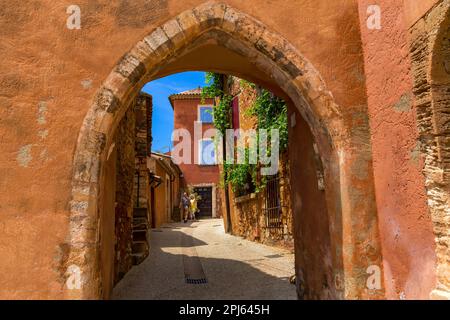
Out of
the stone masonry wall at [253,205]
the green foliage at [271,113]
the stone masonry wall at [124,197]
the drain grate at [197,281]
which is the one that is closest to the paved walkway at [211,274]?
the drain grate at [197,281]

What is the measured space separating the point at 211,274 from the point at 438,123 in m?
4.46

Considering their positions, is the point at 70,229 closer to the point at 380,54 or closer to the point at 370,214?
the point at 370,214

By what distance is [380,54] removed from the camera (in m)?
3.17

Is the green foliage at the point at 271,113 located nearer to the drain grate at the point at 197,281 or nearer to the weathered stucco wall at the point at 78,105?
the drain grate at the point at 197,281

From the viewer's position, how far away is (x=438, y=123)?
8.15ft

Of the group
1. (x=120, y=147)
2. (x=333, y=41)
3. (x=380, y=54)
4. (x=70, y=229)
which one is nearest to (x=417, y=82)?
(x=380, y=54)

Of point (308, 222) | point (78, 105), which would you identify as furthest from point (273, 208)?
point (78, 105)

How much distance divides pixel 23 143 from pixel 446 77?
3028 mm

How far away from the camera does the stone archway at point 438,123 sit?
7.94 feet

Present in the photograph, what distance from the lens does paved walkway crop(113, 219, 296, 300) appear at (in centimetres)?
482

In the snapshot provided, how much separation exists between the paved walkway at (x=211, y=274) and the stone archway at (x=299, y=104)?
180cm
